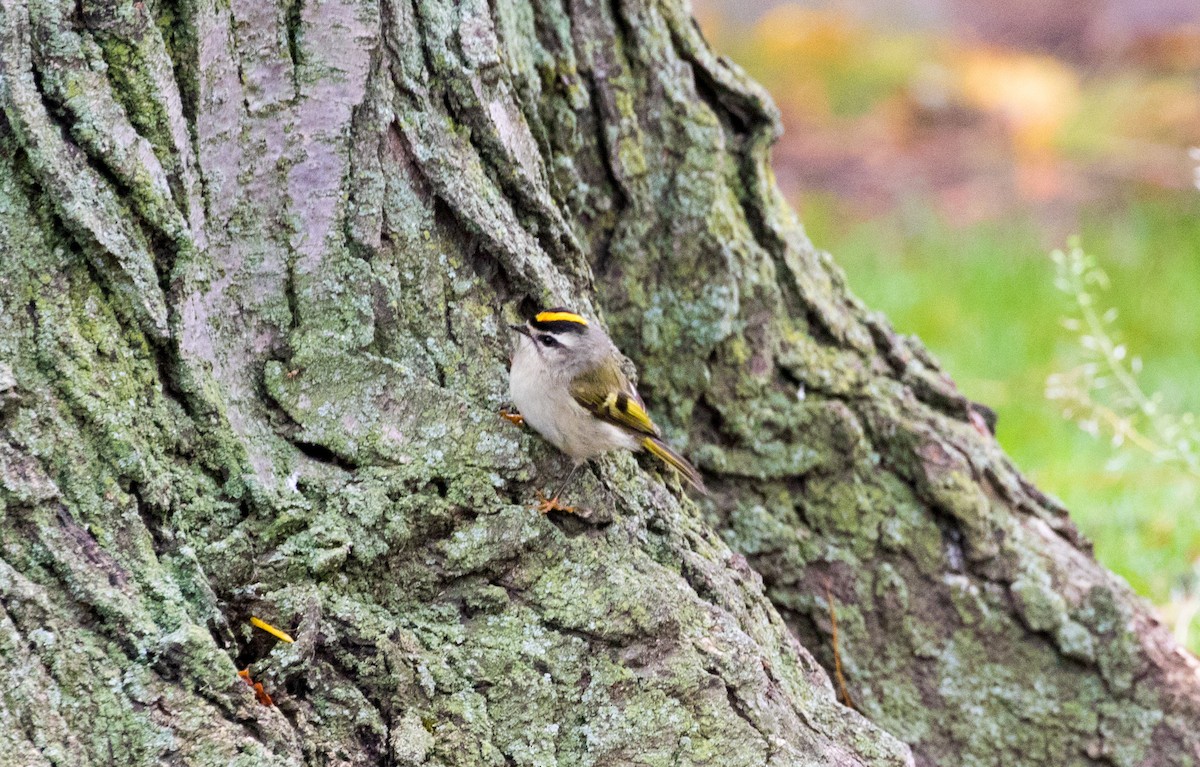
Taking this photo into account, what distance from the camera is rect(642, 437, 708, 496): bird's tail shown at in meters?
3.83

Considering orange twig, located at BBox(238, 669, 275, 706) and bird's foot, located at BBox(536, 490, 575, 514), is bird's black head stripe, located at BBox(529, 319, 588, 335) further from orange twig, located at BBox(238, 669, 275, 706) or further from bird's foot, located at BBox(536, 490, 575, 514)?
orange twig, located at BBox(238, 669, 275, 706)

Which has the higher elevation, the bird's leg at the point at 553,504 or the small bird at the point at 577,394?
the small bird at the point at 577,394

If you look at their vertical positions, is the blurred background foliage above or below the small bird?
above

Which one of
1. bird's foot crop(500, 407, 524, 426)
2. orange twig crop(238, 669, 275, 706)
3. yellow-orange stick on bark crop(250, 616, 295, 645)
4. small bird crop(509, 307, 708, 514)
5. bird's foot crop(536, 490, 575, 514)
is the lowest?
orange twig crop(238, 669, 275, 706)

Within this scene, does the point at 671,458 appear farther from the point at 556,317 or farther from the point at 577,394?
the point at 556,317

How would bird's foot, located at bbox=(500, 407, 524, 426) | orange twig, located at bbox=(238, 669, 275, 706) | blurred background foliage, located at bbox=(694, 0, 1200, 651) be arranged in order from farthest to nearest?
1. blurred background foliage, located at bbox=(694, 0, 1200, 651)
2. bird's foot, located at bbox=(500, 407, 524, 426)
3. orange twig, located at bbox=(238, 669, 275, 706)

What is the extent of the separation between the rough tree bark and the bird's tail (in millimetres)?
66

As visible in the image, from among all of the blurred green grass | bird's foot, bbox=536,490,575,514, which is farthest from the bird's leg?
the blurred green grass

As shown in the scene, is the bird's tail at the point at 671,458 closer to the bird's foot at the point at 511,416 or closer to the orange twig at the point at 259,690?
the bird's foot at the point at 511,416

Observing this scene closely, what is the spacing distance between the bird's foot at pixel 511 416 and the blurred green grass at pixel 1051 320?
2.53 meters

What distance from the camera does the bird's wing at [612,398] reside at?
12.4 ft

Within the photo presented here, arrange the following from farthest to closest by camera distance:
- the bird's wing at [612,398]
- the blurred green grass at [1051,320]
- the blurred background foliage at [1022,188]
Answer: the blurred background foliage at [1022,188]
the blurred green grass at [1051,320]
the bird's wing at [612,398]

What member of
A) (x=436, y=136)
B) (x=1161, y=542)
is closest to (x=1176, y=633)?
(x=1161, y=542)

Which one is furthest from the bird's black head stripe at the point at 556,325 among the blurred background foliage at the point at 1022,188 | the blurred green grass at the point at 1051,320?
the blurred background foliage at the point at 1022,188
